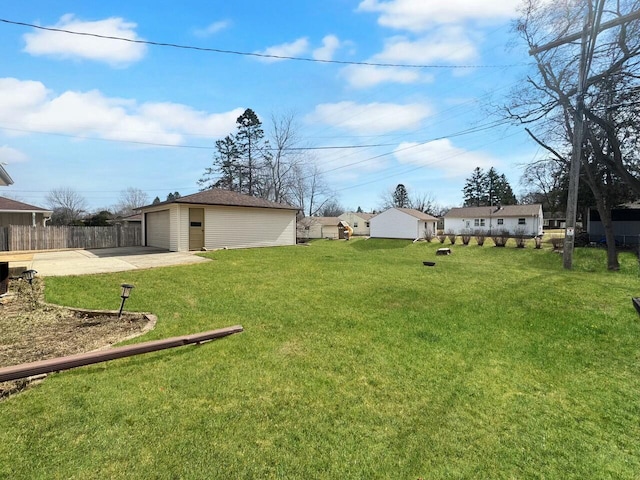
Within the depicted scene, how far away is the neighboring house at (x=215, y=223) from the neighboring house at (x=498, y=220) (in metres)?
27.5

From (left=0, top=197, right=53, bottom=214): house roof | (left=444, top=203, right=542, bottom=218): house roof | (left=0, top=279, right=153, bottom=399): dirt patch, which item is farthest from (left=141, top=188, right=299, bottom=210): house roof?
(left=444, top=203, right=542, bottom=218): house roof

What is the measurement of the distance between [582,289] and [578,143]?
19.9 ft

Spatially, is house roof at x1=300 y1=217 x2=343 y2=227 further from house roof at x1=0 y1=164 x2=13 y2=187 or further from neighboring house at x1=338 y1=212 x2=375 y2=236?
house roof at x1=0 y1=164 x2=13 y2=187

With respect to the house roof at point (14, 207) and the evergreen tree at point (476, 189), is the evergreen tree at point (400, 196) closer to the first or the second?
the evergreen tree at point (476, 189)

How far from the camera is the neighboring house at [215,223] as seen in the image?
51.8 feet

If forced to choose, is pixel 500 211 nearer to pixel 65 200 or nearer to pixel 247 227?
pixel 247 227

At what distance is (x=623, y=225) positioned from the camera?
2275 cm

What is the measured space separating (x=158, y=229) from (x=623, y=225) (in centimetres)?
3156

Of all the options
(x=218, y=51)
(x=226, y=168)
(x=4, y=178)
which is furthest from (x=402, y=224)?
(x=4, y=178)

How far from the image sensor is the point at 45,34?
22.8 feet

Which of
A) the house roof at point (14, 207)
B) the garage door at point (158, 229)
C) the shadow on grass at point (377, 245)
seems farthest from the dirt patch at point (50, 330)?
the house roof at point (14, 207)

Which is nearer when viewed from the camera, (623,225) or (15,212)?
(15,212)

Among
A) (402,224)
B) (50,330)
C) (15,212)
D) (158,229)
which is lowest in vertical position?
(50,330)

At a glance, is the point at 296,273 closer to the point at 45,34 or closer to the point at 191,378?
the point at 191,378
